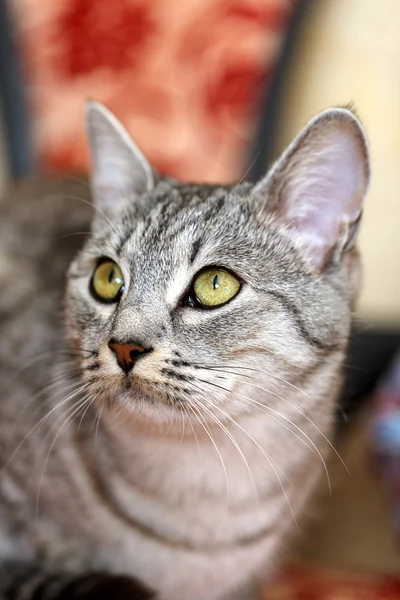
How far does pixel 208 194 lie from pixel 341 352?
30cm

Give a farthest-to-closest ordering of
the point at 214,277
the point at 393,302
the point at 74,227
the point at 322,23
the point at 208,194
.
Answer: the point at 393,302 → the point at 322,23 → the point at 74,227 → the point at 208,194 → the point at 214,277

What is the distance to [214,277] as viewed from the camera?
3.06 ft

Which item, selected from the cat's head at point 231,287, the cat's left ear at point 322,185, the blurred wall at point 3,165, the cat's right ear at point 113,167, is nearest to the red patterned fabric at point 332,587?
the cat's head at point 231,287

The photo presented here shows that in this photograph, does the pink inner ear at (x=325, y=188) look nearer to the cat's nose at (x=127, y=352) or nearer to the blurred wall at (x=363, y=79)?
the cat's nose at (x=127, y=352)

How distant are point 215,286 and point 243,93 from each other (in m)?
0.89

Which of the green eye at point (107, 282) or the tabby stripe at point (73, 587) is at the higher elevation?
the green eye at point (107, 282)

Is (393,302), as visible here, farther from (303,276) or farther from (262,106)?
(303,276)

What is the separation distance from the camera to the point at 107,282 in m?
1.03

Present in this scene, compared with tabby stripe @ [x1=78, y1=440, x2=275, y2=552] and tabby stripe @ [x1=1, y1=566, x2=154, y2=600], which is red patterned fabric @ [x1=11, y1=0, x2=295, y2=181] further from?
tabby stripe @ [x1=1, y1=566, x2=154, y2=600]

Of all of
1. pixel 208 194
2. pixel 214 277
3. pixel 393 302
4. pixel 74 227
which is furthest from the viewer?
pixel 393 302

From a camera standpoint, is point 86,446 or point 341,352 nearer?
point 341,352

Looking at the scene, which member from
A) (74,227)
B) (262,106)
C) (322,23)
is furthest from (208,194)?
(322,23)

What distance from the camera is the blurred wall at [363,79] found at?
1.65m

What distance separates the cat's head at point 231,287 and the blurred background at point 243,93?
2.06ft
